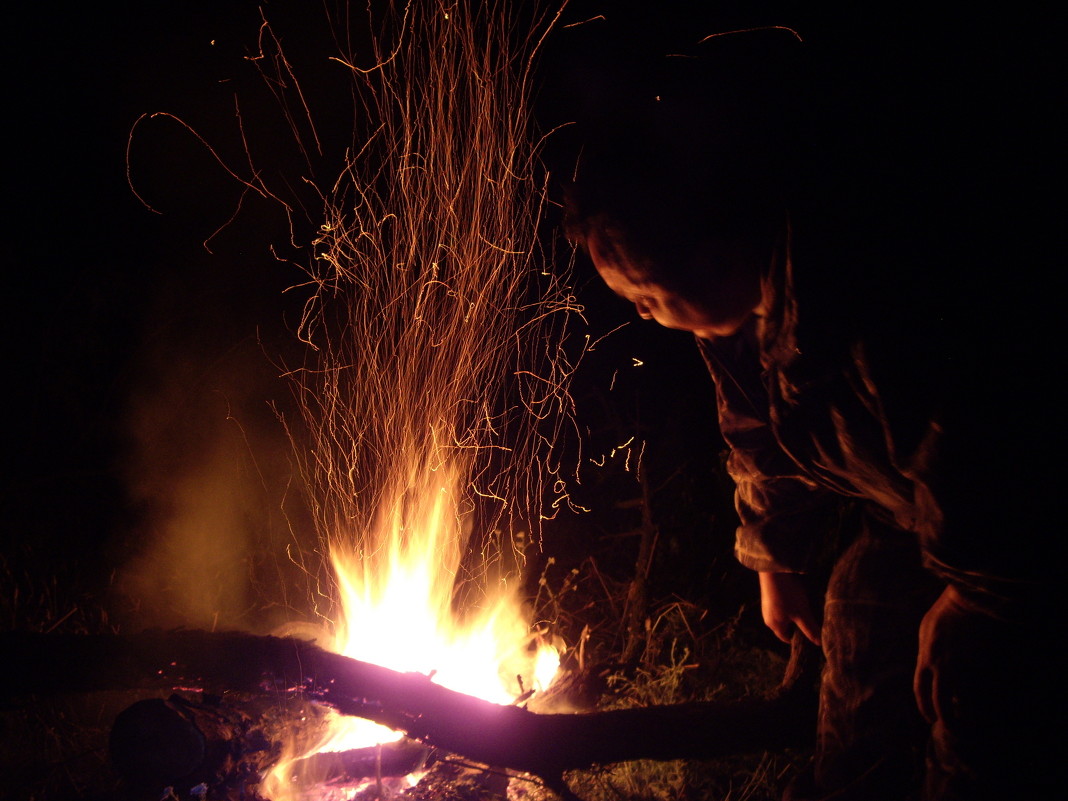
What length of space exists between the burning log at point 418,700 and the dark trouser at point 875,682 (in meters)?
0.41

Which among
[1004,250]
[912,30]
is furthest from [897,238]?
[912,30]

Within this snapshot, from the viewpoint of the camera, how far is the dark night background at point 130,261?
4234 mm

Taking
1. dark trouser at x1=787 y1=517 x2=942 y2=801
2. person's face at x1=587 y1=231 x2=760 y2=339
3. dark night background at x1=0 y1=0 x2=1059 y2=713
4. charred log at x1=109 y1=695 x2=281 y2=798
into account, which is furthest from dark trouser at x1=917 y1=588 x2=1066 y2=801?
dark night background at x1=0 y1=0 x2=1059 y2=713

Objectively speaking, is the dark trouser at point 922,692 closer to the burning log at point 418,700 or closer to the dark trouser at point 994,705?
the dark trouser at point 994,705

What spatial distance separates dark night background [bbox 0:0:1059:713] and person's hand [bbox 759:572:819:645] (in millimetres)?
2388

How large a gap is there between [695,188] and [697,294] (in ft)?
0.96

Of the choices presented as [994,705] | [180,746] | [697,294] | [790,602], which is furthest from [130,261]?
[994,705]

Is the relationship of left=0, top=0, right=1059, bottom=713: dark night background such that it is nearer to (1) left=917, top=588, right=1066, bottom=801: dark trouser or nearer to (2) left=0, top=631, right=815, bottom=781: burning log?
(2) left=0, top=631, right=815, bottom=781: burning log

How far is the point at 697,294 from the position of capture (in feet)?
6.40

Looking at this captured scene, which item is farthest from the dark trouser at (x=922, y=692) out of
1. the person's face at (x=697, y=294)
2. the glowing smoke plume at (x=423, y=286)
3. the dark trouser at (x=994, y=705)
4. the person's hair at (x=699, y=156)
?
the glowing smoke plume at (x=423, y=286)

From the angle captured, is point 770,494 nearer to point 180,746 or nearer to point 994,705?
point 994,705

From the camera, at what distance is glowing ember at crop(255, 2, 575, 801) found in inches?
149

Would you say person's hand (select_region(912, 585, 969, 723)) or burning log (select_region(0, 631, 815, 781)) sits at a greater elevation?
person's hand (select_region(912, 585, 969, 723))

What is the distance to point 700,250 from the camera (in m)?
1.87
